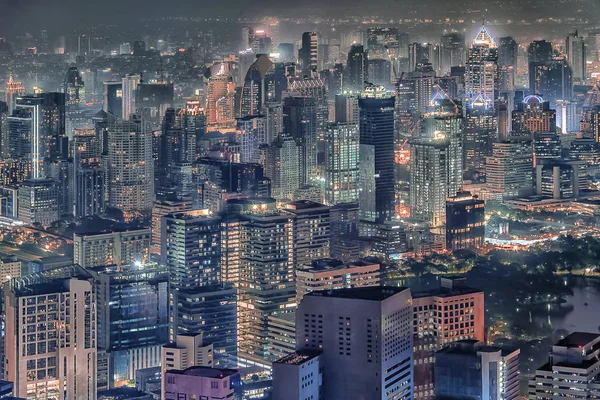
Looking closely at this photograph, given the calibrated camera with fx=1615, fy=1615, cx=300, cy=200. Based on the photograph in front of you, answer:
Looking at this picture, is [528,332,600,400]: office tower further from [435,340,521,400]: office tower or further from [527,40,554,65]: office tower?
[527,40,554,65]: office tower

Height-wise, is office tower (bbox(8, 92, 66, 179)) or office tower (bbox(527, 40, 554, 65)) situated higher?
office tower (bbox(527, 40, 554, 65))

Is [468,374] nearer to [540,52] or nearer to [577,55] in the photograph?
[540,52]

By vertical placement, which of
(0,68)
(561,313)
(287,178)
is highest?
(0,68)

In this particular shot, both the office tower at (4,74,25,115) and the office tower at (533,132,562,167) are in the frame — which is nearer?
the office tower at (4,74,25,115)

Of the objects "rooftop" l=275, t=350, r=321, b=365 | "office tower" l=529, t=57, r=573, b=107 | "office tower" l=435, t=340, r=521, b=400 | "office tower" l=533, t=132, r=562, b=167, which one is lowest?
"office tower" l=435, t=340, r=521, b=400

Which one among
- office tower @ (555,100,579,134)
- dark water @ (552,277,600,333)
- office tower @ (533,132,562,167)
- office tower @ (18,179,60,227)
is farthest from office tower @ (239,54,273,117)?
dark water @ (552,277,600,333)

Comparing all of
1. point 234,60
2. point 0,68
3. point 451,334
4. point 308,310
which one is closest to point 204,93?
point 234,60

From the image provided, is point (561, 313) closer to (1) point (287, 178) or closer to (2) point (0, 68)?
(1) point (287, 178)
